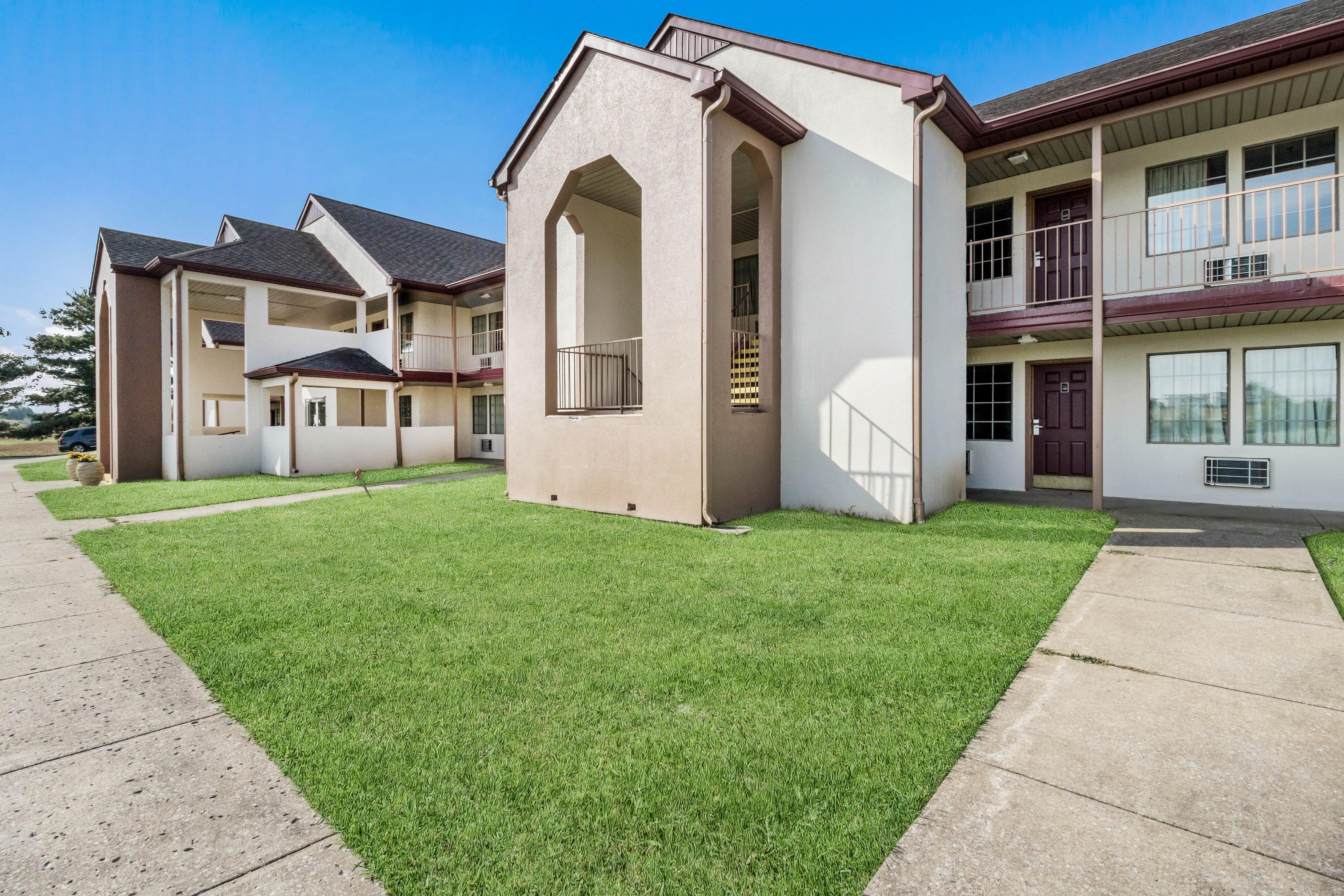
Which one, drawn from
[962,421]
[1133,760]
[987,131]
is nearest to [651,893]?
[1133,760]

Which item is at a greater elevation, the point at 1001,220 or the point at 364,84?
the point at 364,84

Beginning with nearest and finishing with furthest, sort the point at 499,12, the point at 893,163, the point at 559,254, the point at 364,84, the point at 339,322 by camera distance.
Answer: the point at 893,163
the point at 559,254
the point at 499,12
the point at 339,322
the point at 364,84

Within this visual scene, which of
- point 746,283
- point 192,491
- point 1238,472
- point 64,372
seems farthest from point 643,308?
point 64,372

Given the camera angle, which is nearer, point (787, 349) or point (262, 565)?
point (262, 565)

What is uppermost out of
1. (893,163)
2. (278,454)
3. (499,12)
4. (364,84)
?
(364,84)

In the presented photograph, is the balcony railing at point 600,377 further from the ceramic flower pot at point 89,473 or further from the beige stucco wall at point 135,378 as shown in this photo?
the ceramic flower pot at point 89,473

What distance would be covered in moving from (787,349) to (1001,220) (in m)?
5.04

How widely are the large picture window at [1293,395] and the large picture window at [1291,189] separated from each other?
1.64m

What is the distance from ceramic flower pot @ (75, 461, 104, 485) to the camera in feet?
47.1

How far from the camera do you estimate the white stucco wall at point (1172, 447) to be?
8.21 m

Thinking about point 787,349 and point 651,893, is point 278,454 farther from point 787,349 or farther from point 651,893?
point 651,893

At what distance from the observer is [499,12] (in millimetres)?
18594

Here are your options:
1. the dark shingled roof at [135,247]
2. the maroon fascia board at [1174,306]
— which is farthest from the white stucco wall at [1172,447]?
the dark shingled roof at [135,247]

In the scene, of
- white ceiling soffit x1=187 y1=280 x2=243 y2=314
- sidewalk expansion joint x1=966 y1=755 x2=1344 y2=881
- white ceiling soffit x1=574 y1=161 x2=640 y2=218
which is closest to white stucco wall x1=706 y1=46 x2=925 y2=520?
white ceiling soffit x1=574 y1=161 x2=640 y2=218
